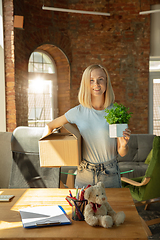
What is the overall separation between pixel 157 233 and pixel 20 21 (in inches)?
154

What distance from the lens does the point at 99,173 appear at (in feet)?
4.66

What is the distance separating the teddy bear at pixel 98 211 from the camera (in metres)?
0.96

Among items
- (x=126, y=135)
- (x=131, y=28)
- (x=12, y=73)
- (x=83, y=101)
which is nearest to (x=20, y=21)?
(x=12, y=73)

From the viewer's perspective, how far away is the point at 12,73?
430cm

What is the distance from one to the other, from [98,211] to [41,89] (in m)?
4.92

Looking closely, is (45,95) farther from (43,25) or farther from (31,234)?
(31,234)

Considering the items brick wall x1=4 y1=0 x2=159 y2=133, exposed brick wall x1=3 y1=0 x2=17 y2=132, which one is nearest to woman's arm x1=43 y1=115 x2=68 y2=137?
exposed brick wall x1=3 y1=0 x2=17 y2=132

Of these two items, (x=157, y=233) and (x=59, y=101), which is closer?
(x=157, y=233)

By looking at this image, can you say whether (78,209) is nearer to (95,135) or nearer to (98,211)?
(98,211)

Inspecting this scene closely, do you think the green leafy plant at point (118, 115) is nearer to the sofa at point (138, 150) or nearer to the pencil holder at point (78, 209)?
the pencil holder at point (78, 209)

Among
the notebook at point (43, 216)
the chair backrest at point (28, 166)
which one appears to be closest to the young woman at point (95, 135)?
the notebook at point (43, 216)

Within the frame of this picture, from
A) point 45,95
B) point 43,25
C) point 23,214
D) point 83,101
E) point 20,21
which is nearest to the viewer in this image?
point 23,214

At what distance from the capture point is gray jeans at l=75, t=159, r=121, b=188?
142 cm

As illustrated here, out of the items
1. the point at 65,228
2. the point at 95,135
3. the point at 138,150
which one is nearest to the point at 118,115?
the point at 95,135
